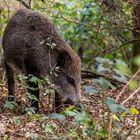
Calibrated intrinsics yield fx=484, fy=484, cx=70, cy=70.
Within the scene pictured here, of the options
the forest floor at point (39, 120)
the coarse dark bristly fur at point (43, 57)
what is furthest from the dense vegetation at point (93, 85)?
the coarse dark bristly fur at point (43, 57)

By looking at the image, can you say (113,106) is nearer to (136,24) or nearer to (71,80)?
(71,80)

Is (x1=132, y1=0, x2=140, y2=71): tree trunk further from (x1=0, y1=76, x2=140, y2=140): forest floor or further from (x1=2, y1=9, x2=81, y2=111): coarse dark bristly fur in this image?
(x1=2, y1=9, x2=81, y2=111): coarse dark bristly fur

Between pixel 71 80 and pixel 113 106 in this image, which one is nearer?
pixel 113 106

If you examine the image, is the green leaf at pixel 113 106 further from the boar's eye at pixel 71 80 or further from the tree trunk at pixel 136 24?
the tree trunk at pixel 136 24

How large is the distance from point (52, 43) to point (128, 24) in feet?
8.87

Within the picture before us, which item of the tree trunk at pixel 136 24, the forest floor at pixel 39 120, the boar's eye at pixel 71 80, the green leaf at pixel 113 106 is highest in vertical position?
the tree trunk at pixel 136 24

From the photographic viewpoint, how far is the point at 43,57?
6.37m

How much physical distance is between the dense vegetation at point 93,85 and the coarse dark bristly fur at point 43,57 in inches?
8.6

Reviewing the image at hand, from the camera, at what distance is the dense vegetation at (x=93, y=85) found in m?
3.61

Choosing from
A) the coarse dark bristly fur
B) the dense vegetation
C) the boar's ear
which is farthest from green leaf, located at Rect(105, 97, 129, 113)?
the boar's ear

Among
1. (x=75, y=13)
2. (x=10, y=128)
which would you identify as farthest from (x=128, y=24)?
(x=10, y=128)

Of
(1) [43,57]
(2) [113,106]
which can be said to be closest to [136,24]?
(1) [43,57]

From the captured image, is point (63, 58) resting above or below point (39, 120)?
above

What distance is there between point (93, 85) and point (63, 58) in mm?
795
